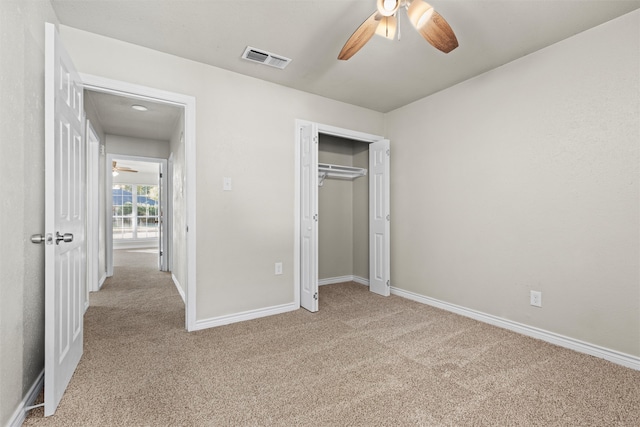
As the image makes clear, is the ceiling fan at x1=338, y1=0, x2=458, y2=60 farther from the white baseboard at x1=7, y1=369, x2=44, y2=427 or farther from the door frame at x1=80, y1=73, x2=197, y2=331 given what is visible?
the white baseboard at x1=7, y1=369, x2=44, y2=427

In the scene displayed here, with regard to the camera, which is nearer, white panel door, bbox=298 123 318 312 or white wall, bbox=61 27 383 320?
white wall, bbox=61 27 383 320

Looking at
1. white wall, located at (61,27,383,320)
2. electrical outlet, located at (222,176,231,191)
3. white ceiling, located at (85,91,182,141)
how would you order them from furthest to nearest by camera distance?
white ceiling, located at (85,91,182,141) < electrical outlet, located at (222,176,231,191) < white wall, located at (61,27,383,320)

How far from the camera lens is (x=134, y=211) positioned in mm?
9719

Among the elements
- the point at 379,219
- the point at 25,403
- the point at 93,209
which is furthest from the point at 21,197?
the point at 379,219

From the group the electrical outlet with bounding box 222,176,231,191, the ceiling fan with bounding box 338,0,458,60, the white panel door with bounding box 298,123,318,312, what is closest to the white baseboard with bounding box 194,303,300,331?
the white panel door with bounding box 298,123,318,312

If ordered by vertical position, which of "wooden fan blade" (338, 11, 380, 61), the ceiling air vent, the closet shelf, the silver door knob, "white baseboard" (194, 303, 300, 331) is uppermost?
the ceiling air vent

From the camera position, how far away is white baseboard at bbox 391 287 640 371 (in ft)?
7.12

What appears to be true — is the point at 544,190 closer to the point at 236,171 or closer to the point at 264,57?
the point at 264,57

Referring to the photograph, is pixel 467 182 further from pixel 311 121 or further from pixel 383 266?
pixel 311 121

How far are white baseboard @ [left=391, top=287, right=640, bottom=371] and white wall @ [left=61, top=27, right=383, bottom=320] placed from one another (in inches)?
67.7

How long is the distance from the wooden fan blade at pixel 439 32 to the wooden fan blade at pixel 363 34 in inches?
11.3

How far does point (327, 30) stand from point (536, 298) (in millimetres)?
2749

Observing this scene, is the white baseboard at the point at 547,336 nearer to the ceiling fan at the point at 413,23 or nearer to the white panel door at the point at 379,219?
the white panel door at the point at 379,219

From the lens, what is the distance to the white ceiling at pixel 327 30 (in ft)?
6.75
